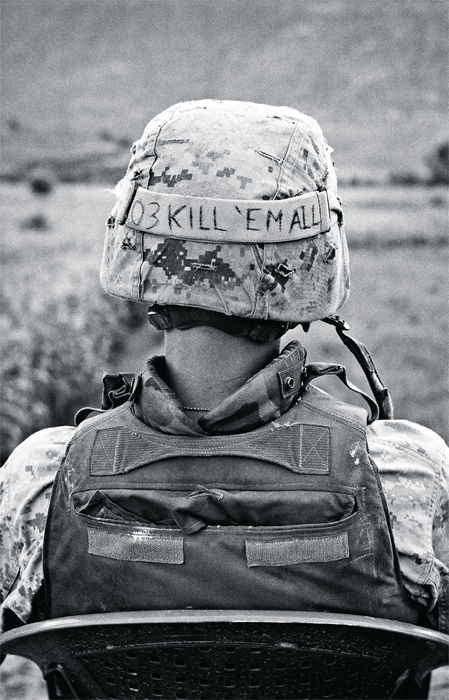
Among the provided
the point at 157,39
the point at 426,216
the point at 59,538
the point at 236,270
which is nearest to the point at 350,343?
the point at 236,270

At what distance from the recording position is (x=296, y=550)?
1.72 meters

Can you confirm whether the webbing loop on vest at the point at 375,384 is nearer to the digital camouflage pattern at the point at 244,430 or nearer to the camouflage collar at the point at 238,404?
the digital camouflage pattern at the point at 244,430

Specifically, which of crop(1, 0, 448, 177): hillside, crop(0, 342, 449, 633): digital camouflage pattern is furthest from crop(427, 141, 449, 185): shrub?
crop(0, 342, 449, 633): digital camouflage pattern

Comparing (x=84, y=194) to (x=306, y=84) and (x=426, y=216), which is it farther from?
(x=426, y=216)

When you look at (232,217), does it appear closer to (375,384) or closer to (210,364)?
(210,364)

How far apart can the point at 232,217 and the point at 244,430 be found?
0.43 meters

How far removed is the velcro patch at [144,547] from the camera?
68.3 inches

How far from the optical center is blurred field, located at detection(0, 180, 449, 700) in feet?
26.1

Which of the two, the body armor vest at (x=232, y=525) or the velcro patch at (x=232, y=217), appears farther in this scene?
the velcro patch at (x=232, y=217)

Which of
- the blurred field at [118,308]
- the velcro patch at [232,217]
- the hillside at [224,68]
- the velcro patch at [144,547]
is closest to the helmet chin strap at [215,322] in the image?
the velcro patch at [232,217]

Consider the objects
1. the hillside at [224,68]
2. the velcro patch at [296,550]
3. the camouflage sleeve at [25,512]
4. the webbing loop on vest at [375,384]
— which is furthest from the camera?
the hillside at [224,68]

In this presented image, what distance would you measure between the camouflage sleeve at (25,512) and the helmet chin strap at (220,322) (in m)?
0.36

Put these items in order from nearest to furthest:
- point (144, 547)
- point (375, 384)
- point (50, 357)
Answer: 1. point (144, 547)
2. point (375, 384)
3. point (50, 357)

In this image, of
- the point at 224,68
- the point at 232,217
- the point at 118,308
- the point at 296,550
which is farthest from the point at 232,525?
the point at 224,68
